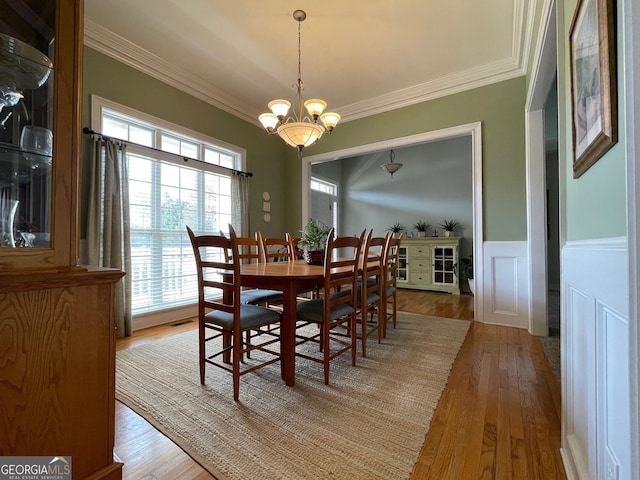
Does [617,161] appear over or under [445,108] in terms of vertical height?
under

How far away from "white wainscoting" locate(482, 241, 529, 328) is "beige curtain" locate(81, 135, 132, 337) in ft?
12.7

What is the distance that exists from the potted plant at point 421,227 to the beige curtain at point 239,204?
11.7 feet

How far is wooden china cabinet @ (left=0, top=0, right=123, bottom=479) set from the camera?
0.91m

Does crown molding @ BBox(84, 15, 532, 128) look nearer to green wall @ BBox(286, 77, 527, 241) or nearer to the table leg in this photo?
green wall @ BBox(286, 77, 527, 241)

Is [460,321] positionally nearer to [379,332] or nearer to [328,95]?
[379,332]

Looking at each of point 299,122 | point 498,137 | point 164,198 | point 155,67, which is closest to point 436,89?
point 498,137

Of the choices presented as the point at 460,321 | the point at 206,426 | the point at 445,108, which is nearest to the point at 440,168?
the point at 445,108

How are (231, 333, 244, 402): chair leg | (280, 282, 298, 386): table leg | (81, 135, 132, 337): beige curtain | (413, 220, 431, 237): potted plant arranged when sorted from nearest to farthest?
(231, 333, 244, 402): chair leg, (280, 282, 298, 386): table leg, (81, 135, 132, 337): beige curtain, (413, 220, 431, 237): potted plant

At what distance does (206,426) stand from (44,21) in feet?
6.11

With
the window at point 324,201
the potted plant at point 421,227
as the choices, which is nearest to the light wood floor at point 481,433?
the potted plant at point 421,227

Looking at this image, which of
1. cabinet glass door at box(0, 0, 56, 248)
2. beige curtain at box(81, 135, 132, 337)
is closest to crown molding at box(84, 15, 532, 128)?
beige curtain at box(81, 135, 132, 337)

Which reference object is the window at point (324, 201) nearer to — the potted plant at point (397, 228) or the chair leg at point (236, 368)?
the potted plant at point (397, 228)

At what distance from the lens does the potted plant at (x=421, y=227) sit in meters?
5.82

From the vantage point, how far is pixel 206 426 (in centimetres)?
143
